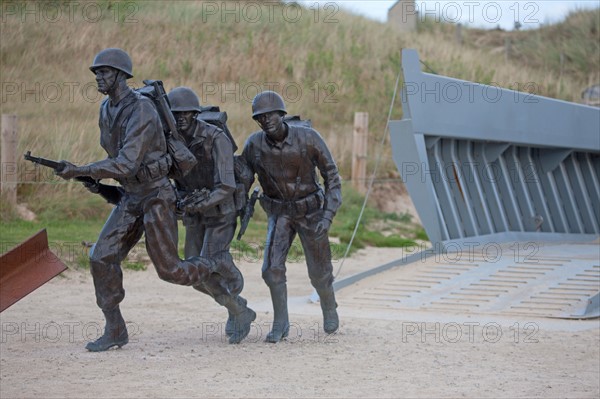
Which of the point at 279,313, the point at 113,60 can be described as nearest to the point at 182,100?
the point at 113,60

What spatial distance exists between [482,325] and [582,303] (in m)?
1.54

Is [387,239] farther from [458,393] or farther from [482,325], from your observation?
[458,393]

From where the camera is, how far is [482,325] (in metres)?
11.0

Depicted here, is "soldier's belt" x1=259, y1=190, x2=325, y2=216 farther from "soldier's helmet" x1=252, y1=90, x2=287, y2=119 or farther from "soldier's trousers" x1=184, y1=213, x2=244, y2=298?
"soldier's helmet" x1=252, y1=90, x2=287, y2=119

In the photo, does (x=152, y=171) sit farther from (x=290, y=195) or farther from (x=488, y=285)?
(x=488, y=285)

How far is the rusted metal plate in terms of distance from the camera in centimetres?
755

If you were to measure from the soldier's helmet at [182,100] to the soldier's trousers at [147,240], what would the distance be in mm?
724

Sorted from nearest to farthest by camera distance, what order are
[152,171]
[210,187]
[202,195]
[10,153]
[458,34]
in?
[152,171], [202,195], [210,187], [10,153], [458,34]

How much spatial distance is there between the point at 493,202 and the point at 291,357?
26.4 ft

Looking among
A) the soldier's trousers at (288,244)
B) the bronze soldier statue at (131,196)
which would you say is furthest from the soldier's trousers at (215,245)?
the soldier's trousers at (288,244)

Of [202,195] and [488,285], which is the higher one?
[202,195]

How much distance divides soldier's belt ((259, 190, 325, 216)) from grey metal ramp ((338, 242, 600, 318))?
8.51 feet

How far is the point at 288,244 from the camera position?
10000 mm

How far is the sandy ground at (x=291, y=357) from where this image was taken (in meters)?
7.75
